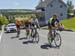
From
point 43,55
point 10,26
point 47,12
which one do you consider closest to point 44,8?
point 47,12

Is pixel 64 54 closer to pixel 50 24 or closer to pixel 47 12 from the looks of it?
pixel 50 24

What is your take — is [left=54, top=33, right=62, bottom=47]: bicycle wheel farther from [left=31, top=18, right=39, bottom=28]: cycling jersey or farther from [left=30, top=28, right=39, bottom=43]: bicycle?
[left=30, top=28, right=39, bottom=43]: bicycle

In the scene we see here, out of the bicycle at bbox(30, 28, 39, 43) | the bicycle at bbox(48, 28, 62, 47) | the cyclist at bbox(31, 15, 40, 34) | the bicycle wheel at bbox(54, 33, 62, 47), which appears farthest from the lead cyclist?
the bicycle wheel at bbox(54, 33, 62, 47)

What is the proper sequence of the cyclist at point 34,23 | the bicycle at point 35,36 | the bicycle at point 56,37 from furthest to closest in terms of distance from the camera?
the bicycle at point 35,36
the cyclist at point 34,23
the bicycle at point 56,37

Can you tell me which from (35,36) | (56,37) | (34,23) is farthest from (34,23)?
(56,37)

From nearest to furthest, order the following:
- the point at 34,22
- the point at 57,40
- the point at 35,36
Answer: the point at 57,40 < the point at 34,22 < the point at 35,36

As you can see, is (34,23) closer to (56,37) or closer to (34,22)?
(34,22)

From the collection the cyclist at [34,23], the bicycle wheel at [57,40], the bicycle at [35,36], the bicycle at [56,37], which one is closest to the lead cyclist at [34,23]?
the cyclist at [34,23]

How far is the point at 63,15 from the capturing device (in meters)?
80.2

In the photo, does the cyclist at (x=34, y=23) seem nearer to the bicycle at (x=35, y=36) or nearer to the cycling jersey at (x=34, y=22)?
the cycling jersey at (x=34, y=22)

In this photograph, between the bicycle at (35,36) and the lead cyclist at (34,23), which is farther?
the bicycle at (35,36)

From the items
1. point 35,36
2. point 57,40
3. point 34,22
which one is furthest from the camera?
point 35,36

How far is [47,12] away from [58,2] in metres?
4.04

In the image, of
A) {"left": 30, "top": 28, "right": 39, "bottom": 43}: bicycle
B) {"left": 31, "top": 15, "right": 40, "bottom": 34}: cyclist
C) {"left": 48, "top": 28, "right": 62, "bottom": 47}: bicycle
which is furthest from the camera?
{"left": 30, "top": 28, "right": 39, "bottom": 43}: bicycle
